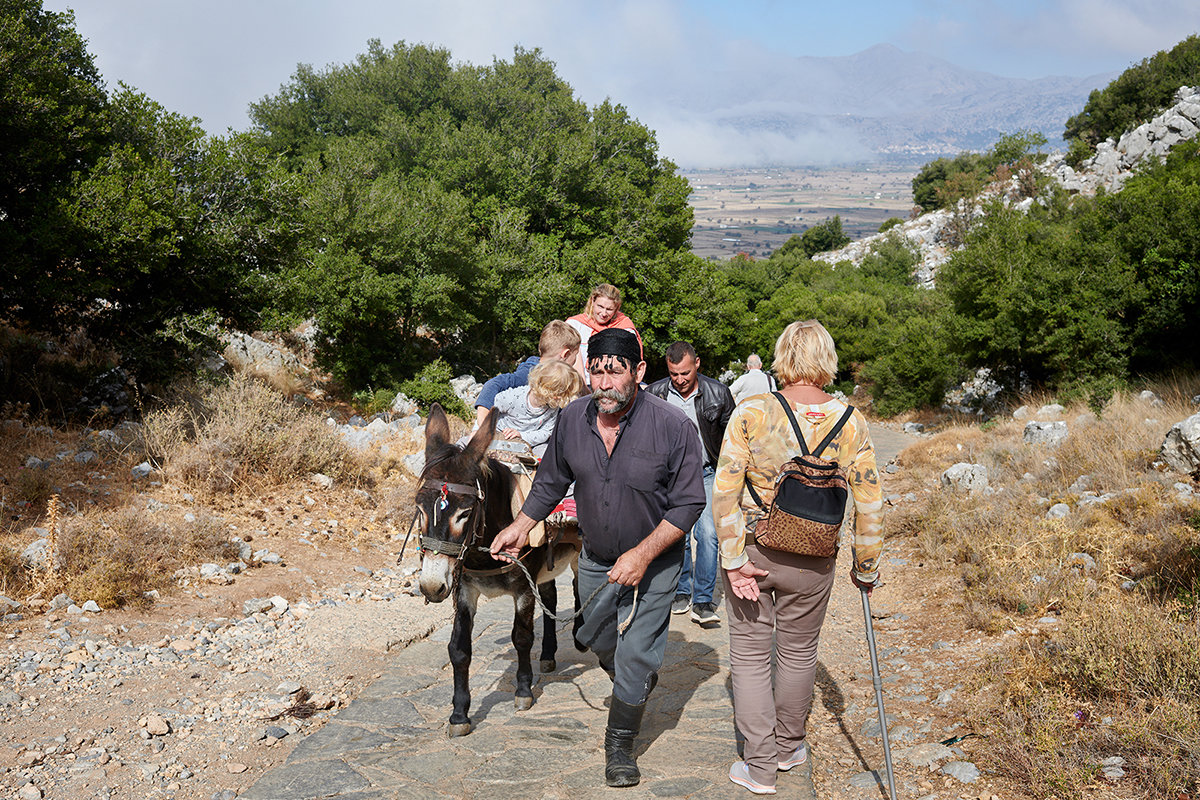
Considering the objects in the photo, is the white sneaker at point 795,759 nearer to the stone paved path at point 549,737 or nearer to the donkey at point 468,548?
the stone paved path at point 549,737

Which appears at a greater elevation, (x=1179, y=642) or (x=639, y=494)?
(x=639, y=494)

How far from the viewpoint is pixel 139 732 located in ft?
Result: 16.3

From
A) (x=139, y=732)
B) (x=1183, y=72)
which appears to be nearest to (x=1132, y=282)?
(x=139, y=732)

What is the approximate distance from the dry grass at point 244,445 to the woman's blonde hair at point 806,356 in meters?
7.98

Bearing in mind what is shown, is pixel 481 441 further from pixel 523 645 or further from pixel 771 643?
pixel 771 643

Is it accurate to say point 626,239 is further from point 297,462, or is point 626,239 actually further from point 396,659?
point 396,659

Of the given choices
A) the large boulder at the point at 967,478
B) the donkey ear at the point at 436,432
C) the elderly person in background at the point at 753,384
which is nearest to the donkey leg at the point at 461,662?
the donkey ear at the point at 436,432

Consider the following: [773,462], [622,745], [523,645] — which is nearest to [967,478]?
[523,645]

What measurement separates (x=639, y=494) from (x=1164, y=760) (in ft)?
9.43

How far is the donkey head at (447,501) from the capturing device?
4.19 m

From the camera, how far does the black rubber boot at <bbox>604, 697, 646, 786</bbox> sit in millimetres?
4102

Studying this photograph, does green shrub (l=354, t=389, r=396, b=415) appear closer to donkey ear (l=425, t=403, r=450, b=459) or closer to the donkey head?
donkey ear (l=425, t=403, r=450, b=459)

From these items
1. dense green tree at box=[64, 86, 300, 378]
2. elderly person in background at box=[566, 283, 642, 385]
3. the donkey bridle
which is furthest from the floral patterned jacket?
dense green tree at box=[64, 86, 300, 378]

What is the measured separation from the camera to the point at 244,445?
33.3ft
